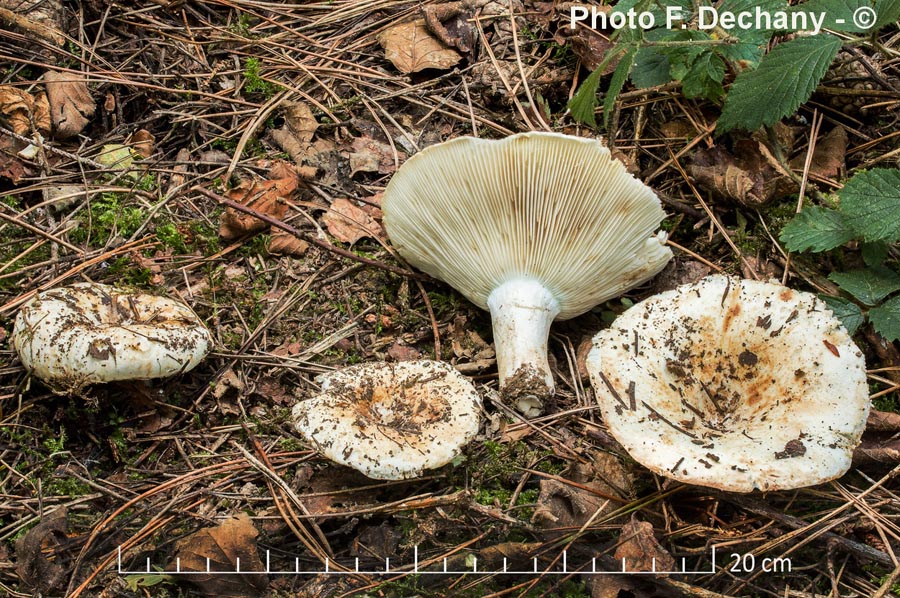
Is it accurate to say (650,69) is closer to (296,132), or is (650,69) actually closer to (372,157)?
(372,157)

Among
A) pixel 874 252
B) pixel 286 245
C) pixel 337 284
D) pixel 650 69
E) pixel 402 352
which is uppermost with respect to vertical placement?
pixel 650 69

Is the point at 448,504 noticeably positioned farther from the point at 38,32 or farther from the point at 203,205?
the point at 38,32

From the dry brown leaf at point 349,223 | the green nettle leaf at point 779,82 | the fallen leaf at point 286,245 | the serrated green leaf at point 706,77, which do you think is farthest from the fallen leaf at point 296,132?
the green nettle leaf at point 779,82

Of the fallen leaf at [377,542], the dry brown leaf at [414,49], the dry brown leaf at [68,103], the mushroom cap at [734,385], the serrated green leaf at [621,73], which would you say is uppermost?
the serrated green leaf at [621,73]

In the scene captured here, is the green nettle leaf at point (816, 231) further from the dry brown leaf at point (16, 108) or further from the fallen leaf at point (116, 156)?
the dry brown leaf at point (16, 108)

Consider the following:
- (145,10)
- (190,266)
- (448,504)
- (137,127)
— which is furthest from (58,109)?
(448,504)

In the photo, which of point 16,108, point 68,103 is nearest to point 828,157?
point 68,103
